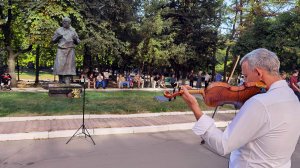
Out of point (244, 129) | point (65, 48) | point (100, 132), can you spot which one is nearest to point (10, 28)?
point (65, 48)

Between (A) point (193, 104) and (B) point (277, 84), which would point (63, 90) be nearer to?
(A) point (193, 104)

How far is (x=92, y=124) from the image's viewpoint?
9.08m

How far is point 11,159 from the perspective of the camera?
6.02 meters

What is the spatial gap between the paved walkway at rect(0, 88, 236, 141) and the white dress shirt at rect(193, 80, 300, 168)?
21.6ft

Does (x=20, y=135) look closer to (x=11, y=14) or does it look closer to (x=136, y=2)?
(x=11, y=14)

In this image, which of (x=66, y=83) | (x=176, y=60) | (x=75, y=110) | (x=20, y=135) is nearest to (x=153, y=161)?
(x=20, y=135)

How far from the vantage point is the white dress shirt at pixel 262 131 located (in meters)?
1.78

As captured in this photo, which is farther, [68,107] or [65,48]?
[65,48]

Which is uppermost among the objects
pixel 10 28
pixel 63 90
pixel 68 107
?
pixel 10 28

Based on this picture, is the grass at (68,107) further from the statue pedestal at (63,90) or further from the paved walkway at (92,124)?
the paved walkway at (92,124)

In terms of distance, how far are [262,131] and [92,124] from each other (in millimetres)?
7703

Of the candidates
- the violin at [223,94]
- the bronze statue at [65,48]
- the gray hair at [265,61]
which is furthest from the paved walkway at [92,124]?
the gray hair at [265,61]

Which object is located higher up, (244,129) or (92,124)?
(244,129)

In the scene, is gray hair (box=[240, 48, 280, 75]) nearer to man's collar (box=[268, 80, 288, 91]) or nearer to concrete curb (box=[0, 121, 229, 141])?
man's collar (box=[268, 80, 288, 91])
